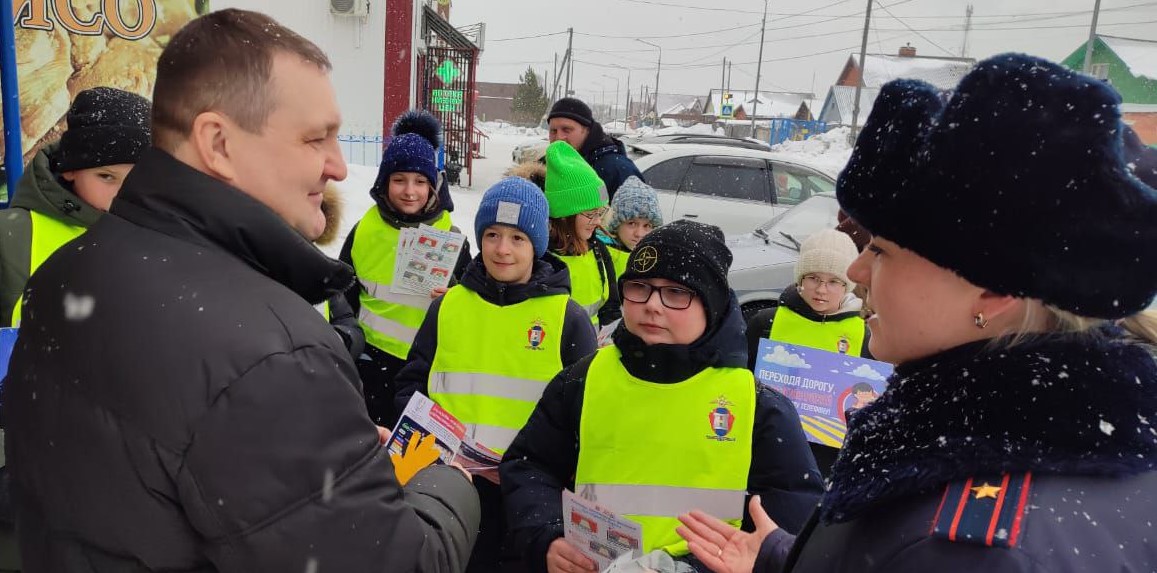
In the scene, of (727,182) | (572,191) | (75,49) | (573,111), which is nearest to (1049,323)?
(572,191)

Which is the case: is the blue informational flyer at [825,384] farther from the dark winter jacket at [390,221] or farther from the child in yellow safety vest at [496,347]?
the dark winter jacket at [390,221]

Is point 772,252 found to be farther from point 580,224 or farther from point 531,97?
point 531,97

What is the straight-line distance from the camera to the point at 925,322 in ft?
3.51

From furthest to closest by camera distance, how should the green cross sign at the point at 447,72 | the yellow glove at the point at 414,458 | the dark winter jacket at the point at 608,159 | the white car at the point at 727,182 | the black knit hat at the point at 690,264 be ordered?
the green cross sign at the point at 447,72, the white car at the point at 727,182, the dark winter jacket at the point at 608,159, the black knit hat at the point at 690,264, the yellow glove at the point at 414,458

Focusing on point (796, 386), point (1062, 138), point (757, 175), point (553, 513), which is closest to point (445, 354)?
point (553, 513)

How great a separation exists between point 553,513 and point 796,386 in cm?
133

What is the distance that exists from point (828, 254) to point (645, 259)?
164 centimetres

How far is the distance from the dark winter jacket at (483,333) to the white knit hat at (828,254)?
126 cm

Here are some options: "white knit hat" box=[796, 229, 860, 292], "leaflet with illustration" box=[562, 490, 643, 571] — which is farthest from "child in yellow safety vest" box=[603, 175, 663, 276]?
"leaflet with illustration" box=[562, 490, 643, 571]

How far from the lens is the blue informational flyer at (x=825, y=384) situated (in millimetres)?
2893

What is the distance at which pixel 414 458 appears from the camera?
191 centimetres

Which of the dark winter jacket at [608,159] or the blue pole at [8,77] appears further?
the dark winter jacket at [608,159]

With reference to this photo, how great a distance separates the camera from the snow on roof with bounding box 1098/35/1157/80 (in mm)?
19781

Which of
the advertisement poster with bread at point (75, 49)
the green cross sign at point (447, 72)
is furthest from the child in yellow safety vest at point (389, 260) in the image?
the green cross sign at point (447, 72)
